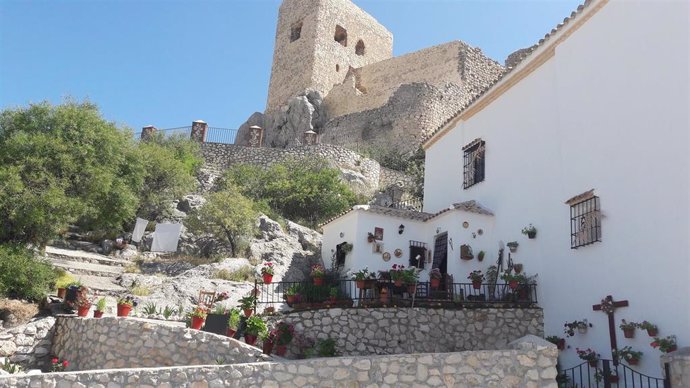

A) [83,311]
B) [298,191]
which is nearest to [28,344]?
[83,311]

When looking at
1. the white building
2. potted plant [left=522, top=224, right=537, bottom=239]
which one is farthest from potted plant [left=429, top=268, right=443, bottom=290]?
potted plant [left=522, top=224, right=537, bottom=239]

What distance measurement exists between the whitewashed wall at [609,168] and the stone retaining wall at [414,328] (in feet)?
2.71

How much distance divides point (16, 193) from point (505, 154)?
10.8m

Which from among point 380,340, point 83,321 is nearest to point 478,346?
point 380,340

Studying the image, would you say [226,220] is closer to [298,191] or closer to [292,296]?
[298,191]

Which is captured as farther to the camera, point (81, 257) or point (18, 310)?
point (81, 257)

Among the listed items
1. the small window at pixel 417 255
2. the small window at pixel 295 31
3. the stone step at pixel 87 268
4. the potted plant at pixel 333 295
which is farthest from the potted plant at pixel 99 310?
the small window at pixel 295 31

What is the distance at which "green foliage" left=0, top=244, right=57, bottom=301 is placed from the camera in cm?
1123

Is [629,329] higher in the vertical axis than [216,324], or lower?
higher

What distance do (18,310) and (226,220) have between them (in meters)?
6.99

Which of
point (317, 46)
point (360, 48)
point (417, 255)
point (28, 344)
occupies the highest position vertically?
point (360, 48)

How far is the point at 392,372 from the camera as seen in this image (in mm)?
7828

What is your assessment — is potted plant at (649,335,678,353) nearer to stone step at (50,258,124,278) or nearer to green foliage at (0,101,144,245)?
green foliage at (0,101,144,245)

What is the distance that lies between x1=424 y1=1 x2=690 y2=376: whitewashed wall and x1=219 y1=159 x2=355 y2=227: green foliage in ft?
30.7
